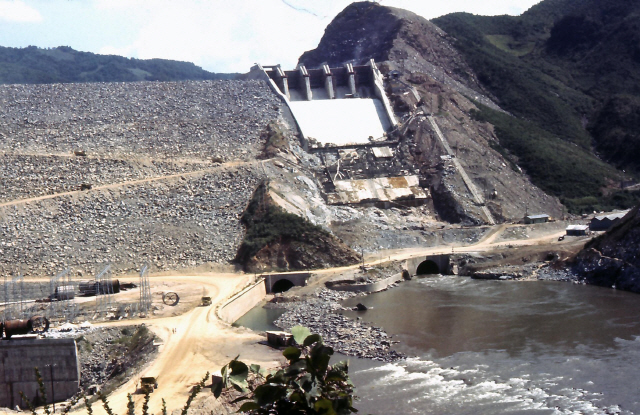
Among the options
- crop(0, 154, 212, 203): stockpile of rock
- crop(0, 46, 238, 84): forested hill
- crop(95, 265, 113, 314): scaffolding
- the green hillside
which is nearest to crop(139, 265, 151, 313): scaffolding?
crop(95, 265, 113, 314): scaffolding

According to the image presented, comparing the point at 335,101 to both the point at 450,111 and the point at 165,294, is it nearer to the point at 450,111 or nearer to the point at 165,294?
the point at 450,111

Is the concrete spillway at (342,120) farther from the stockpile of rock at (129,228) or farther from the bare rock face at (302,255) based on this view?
the bare rock face at (302,255)

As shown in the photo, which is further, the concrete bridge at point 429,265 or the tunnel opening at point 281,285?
the concrete bridge at point 429,265

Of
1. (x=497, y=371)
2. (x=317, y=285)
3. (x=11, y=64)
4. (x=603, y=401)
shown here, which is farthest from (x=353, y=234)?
(x=11, y=64)

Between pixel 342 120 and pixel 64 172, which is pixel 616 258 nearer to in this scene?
pixel 342 120

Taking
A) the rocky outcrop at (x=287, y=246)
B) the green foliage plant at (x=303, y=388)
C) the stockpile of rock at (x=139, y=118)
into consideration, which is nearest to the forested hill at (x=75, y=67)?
the stockpile of rock at (x=139, y=118)

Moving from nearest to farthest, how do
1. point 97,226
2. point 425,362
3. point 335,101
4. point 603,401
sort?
point 603,401 → point 425,362 → point 97,226 → point 335,101

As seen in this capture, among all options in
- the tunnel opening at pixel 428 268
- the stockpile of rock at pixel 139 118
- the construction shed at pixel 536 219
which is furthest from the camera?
the stockpile of rock at pixel 139 118
